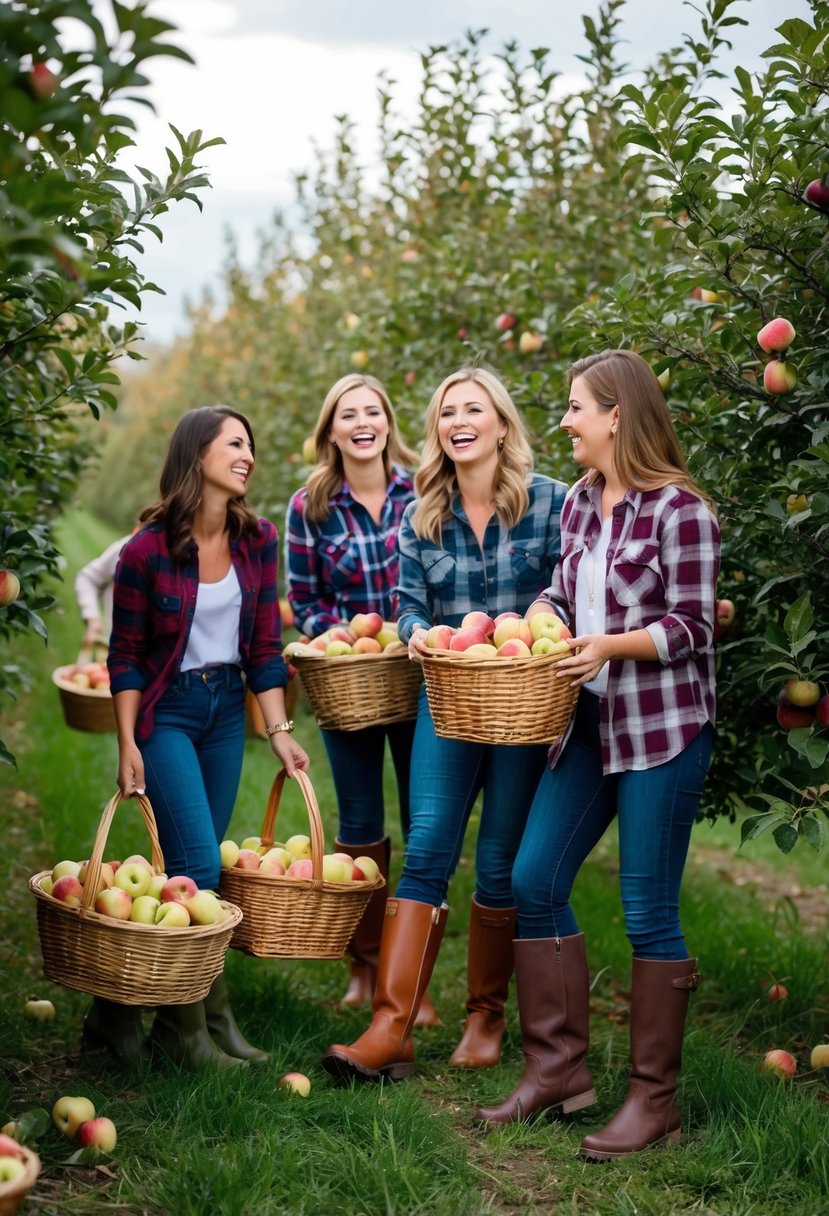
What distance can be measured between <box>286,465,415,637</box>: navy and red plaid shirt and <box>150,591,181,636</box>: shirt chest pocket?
2.59 feet

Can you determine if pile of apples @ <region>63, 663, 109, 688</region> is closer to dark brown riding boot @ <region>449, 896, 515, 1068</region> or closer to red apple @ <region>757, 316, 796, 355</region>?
dark brown riding boot @ <region>449, 896, 515, 1068</region>

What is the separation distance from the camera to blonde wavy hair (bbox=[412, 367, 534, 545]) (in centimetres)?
383

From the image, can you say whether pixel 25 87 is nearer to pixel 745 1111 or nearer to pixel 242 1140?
pixel 242 1140

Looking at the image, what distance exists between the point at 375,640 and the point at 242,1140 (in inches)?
60.6

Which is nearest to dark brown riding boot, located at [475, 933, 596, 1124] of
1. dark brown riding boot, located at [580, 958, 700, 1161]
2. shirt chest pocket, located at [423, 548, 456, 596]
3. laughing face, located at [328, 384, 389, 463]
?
dark brown riding boot, located at [580, 958, 700, 1161]

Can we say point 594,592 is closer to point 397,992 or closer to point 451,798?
point 451,798

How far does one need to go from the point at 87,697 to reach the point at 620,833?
2424mm

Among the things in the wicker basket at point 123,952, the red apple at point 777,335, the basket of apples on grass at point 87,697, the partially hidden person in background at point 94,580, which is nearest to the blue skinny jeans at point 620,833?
the wicker basket at point 123,952

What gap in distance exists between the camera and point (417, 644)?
11.2 ft

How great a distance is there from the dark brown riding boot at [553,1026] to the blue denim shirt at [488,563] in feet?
3.20

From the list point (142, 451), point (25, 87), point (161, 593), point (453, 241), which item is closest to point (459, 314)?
point (453, 241)

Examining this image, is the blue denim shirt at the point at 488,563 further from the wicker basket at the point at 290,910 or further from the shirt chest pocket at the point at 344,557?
the wicker basket at the point at 290,910

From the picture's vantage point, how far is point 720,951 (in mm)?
4766

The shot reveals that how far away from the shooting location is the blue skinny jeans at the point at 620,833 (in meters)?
3.16
